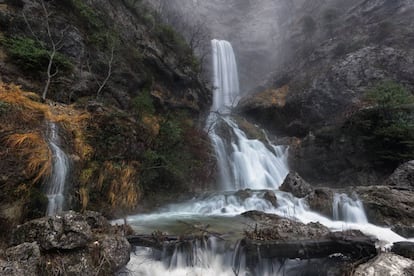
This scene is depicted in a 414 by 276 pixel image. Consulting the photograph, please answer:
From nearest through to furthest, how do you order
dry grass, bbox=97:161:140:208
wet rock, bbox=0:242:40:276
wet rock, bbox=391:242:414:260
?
wet rock, bbox=0:242:40:276, wet rock, bbox=391:242:414:260, dry grass, bbox=97:161:140:208

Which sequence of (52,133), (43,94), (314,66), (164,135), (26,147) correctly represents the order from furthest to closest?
1. (314,66)
2. (164,135)
3. (43,94)
4. (52,133)
5. (26,147)

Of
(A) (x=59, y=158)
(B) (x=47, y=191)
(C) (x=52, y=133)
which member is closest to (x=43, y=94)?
(C) (x=52, y=133)

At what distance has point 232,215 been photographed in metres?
8.91

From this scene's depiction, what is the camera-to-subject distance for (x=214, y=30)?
3962 cm

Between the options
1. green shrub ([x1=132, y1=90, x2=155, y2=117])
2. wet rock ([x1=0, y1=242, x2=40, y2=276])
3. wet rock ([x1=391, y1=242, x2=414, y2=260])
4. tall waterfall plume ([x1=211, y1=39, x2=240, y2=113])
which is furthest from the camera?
tall waterfall plume ([x1=211, y1=39, x2=240, y2=113])

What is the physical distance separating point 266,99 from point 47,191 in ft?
65.0

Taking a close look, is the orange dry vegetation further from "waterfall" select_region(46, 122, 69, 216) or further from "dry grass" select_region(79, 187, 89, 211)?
"dry grass" select_region(79, 187, 89, 211)

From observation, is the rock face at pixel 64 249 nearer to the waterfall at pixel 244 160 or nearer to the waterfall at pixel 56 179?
the waterfall at pixel 56 179

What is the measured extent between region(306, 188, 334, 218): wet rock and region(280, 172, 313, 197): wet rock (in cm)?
69

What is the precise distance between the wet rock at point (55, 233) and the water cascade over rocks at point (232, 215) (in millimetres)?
1202

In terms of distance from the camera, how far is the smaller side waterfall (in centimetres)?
885

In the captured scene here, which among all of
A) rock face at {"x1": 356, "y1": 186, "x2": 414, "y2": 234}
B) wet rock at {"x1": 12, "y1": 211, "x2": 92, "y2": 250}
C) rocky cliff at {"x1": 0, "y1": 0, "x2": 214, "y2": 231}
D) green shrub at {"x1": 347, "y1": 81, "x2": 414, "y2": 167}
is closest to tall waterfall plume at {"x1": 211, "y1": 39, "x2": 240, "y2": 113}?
rocky cliff at {"x1": 0, "y1": 0, "x2": 214, "y2": 231}

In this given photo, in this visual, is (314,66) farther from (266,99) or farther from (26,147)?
(26,147)

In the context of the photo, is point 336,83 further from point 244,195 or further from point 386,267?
point 386,267
